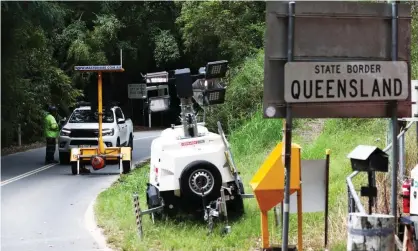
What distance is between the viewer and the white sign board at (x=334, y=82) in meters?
5.12

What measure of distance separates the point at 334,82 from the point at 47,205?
909 cm

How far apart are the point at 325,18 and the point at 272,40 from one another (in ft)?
1.68

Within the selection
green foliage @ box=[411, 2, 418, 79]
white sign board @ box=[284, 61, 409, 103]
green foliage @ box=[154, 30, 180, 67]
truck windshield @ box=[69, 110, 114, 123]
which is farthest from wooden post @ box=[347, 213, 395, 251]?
green foliage @ box=[154, 30, 180, 67]

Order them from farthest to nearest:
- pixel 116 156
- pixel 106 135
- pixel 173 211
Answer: pixel 106 135 → pixel 116 156 → pixel 173 211

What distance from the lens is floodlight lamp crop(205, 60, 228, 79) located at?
31.4 feet

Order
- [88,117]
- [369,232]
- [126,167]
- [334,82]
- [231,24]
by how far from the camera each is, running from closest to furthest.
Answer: [369,232], [334,82], [126,167], [88,117], [231,24]

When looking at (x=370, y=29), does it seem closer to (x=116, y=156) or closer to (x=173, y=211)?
(x=173, y=211)

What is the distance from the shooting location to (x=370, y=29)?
17.4 ft

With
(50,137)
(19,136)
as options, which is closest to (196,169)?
(50,137)

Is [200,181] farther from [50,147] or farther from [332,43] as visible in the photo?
[50,147]

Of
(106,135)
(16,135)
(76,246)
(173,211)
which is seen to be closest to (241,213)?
(173,211)

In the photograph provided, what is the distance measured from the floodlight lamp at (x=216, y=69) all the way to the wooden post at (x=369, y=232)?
5436 millimetres

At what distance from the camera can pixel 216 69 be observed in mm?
9711

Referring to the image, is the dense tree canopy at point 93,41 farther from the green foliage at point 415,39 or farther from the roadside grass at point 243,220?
the green foliage at point 415,39
